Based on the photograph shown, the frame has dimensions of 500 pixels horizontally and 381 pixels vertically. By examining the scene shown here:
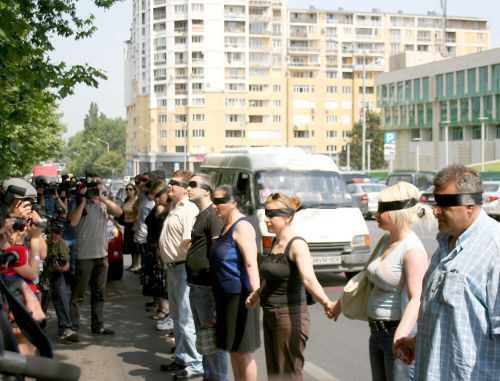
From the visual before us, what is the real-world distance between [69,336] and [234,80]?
11564 centimetres

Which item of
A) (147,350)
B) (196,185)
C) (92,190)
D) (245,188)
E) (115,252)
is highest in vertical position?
(196,185)

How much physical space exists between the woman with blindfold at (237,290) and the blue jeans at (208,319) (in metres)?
0.46

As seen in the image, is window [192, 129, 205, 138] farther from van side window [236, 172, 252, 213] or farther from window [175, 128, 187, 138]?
van side window [236, 172, 252, 213]

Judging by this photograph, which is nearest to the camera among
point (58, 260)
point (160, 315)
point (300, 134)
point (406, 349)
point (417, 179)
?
point (406, 349)

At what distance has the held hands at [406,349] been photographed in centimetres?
438

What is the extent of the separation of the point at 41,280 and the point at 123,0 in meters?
8.44

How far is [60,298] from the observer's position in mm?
9781

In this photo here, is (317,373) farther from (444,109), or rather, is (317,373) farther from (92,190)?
(444,109)

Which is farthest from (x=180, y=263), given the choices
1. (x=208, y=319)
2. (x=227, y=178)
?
(x=227, y=178)

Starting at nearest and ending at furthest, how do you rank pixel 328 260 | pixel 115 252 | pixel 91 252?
pixel 91 252, pixel 328 260, pixel 115 252

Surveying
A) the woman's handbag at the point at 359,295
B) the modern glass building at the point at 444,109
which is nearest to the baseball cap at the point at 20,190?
the woman's handbag at the point at 359,295

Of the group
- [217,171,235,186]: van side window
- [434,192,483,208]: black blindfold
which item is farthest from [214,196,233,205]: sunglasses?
[217,171,235,186]: van side window

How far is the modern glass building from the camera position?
8294 cm

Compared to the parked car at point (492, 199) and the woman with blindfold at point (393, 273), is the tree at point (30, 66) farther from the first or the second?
the parked car at point (492, 199)
